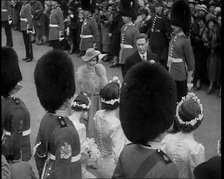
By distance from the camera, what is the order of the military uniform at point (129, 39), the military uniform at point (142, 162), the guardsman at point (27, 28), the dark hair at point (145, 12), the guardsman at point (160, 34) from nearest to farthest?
the military uniform at point (142, 162), the military uniform at point (129, 39), the guardsman at point (160, 34), the dark hair at point (145, 12), the guardsman at point (27, 28)

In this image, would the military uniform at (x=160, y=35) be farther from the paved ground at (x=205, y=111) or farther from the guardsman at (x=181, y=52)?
the guardsman at (x=181, y=52)

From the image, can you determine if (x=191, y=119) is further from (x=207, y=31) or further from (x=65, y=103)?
(x=207, y=31)

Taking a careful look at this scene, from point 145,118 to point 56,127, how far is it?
3.00 feet

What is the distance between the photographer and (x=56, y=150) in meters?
3.20

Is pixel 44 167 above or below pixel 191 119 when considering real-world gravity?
below

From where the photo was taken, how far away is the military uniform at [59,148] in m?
3.18

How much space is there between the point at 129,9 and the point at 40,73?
4637mm

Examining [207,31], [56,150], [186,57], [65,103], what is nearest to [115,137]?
[65,103]

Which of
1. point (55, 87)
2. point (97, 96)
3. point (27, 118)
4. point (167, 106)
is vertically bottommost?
point (97, 96)

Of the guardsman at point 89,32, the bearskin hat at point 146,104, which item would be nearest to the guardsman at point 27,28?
the guardsman at point 89,32

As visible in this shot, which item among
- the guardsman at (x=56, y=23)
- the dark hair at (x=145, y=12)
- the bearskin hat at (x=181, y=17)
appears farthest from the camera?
the guardsman at (x=56, y=23)

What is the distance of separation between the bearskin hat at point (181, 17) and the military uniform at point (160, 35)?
5.00ft

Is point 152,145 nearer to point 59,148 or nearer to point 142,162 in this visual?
point 142,162

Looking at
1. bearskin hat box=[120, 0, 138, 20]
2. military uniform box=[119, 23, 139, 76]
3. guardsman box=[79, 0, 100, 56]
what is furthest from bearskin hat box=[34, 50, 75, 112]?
guardsman box=[79, 0, 100, 56]
